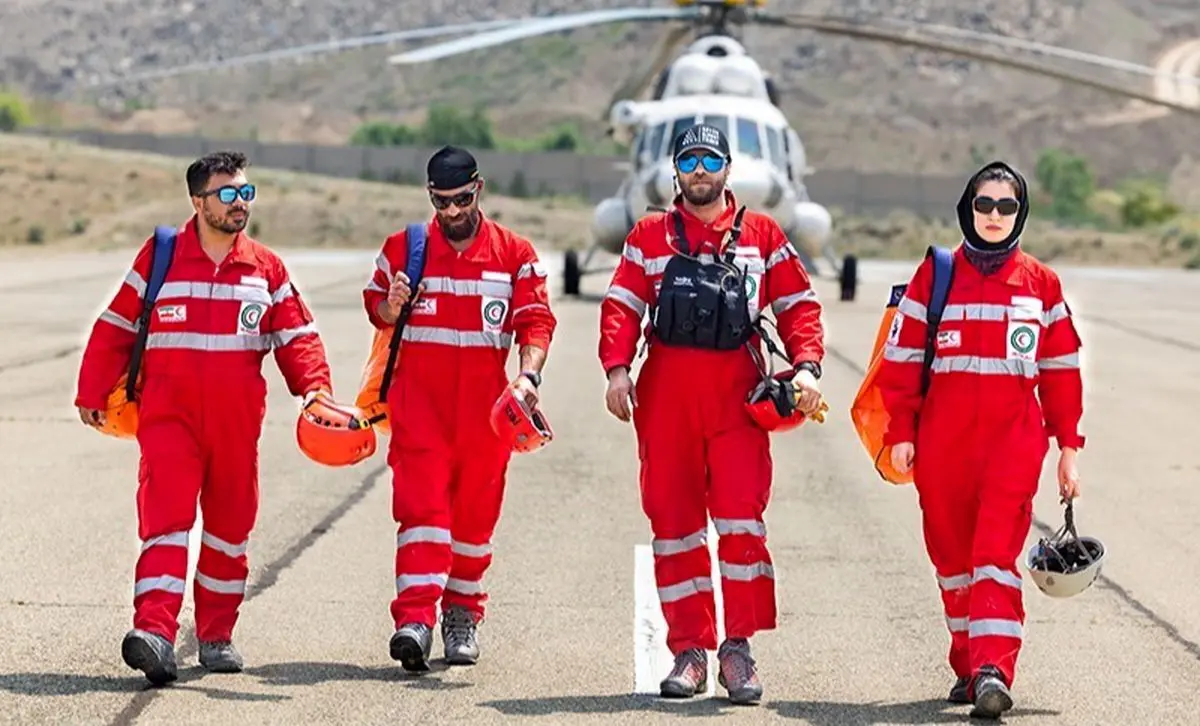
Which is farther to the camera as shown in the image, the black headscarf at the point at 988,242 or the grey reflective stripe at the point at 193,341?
the grey reflective stripe at the point at 193,341

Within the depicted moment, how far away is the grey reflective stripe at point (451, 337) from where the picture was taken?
7949 millimetres

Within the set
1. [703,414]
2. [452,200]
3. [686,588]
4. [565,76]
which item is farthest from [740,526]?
[565,76]

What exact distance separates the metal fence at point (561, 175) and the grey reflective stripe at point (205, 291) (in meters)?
83.0

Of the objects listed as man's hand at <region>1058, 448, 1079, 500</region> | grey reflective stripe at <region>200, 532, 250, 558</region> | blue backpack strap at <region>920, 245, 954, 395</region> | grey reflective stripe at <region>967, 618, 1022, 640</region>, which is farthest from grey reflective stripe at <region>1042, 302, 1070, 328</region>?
grey reflective stripe at <region>200, 532, 250, 558</region>

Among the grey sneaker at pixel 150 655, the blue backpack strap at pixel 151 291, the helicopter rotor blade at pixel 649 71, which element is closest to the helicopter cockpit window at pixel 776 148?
the helicopter rotor blade at pixel 649 71

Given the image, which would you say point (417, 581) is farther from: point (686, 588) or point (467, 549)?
point (686, 588)

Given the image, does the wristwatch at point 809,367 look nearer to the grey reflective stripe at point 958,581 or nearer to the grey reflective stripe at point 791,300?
the grey reflective stripe at point 791,300

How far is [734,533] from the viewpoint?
766cm

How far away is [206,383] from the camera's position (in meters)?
7.65

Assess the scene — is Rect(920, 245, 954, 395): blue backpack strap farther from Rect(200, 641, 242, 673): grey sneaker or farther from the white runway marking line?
Rect(200, 641, 242, 673): grey sneaker

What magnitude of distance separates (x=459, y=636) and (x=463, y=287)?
1.30 metres

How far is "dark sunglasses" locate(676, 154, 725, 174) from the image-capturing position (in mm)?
7750

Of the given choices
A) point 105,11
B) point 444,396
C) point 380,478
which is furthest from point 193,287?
point 105,11

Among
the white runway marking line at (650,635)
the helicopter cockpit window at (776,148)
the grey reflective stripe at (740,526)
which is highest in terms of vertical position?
the helicopter cockpit window at (776,148)
